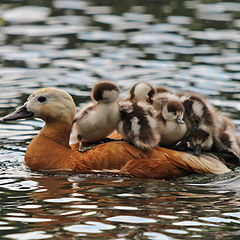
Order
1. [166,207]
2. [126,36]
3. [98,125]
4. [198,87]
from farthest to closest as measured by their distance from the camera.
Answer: [126,36], [198,87], [98,125], [166,207]

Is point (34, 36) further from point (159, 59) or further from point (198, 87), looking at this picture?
point (198, 87)

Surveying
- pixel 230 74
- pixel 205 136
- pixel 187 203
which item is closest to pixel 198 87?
pixel 230 74

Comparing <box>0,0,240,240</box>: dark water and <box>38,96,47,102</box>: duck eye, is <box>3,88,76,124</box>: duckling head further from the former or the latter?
<box>0,0,240,240</box>: dark water

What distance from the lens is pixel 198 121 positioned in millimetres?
9203

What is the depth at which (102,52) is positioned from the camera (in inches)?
616

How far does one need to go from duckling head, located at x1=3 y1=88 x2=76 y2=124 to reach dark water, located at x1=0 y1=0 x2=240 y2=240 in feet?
2.36

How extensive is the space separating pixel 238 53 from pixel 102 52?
2702 millimetres

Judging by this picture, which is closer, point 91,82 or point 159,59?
point 91,82

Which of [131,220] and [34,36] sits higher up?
[34,36]

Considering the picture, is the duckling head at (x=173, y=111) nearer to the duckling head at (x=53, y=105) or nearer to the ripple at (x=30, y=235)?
the duckling head at (x=53, y=105)

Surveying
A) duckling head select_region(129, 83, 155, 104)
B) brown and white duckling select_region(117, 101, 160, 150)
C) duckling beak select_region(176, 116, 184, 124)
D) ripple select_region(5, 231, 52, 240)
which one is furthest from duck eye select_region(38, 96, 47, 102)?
ripple select_region(5, 231, 52, 240)

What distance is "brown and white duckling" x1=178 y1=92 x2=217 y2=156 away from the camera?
9.18 m

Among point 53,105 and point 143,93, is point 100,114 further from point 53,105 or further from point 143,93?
point 143,93

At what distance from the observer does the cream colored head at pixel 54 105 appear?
925cm
